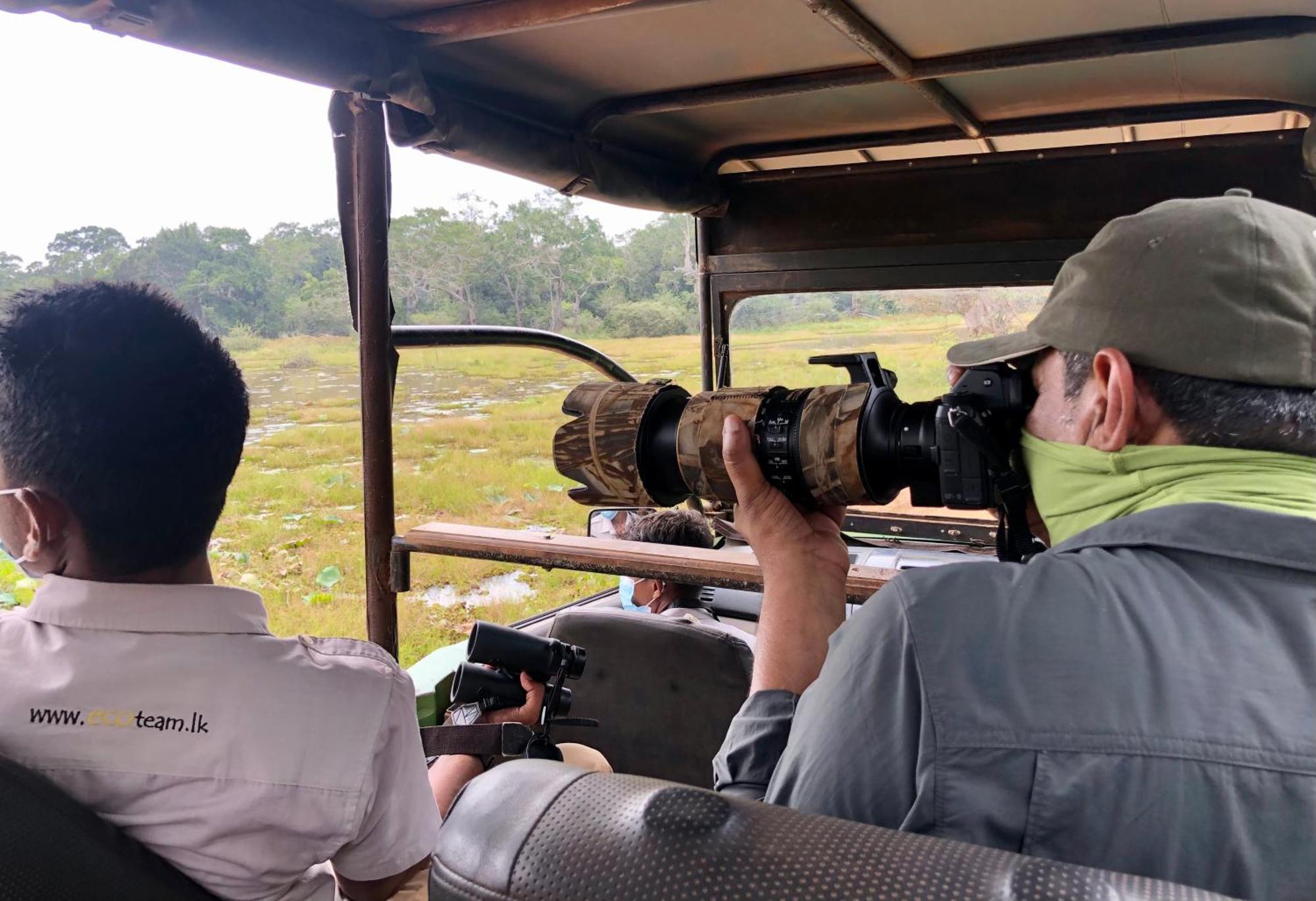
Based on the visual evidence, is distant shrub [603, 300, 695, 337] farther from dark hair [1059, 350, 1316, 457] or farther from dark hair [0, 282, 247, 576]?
dark hair [1059, 350, 1316, 457]

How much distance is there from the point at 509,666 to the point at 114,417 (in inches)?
29.9

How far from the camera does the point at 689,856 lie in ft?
2.00

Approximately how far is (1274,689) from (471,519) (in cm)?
475

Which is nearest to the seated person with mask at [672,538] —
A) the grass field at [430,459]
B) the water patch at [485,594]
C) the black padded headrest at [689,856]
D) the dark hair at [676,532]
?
the dark hair at [676,532]

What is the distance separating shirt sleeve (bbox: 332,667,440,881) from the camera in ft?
3.89

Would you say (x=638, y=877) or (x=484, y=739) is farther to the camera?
(x=484, y=739)

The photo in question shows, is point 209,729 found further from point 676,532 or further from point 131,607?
point 676,532

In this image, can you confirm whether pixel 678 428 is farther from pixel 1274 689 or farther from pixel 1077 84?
pixel 1077 84

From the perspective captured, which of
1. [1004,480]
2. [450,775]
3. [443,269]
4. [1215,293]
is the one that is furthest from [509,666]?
[443,269]

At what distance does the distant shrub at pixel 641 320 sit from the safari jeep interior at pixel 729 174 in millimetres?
1414

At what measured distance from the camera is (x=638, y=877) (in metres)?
0.61

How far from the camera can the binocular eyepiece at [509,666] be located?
160cm

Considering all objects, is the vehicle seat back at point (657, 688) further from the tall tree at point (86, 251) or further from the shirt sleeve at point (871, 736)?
the tall tree at point (86, 251)

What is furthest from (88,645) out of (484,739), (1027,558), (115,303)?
(1027,558)
